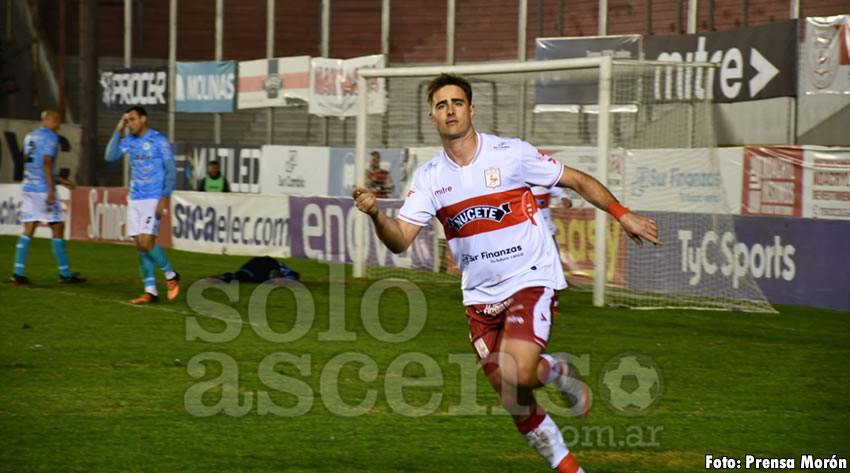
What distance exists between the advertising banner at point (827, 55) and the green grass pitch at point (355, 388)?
10.6ft

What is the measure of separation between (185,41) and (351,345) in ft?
93.0

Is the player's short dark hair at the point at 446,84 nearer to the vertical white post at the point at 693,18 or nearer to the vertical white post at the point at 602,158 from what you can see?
the vertical white post at the point at 602,158

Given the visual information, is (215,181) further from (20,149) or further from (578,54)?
(578,54)

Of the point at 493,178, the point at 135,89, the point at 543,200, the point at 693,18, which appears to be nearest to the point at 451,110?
the point at 493,178

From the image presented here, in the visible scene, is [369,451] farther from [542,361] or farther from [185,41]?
[185,41]

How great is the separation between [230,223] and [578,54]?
24.7ft

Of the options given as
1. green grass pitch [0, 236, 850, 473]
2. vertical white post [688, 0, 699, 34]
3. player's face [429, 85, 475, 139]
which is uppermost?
vertical white post [688, 0, 699, 34]

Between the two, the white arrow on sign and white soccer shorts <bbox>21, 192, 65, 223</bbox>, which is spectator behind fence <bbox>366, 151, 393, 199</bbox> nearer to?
white soccer shorts <bbox>21, 192, 65, 223</bbox>

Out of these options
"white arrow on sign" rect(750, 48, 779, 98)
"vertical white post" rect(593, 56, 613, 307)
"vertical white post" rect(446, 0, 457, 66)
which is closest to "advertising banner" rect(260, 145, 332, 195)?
"vertical white post" rect(446, 0, 457, 66)

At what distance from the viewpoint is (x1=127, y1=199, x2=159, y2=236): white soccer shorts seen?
13445 mm

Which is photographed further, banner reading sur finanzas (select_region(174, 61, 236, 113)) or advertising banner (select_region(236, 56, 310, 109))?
banner reading sur finanzas (select_region(174, 61, 236, 113))

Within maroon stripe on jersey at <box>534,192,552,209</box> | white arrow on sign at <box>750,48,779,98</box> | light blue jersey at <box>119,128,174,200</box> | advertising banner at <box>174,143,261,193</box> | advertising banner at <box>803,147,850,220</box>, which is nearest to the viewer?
maroon stripe on jersey at <box>534,192,552,209</box>

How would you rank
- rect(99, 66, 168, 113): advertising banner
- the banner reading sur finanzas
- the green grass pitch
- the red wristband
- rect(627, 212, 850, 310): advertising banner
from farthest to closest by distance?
rect(99, 66, 168, 113): advertising banner → the banner reading sur finanzas → rect(627, 212, 850, 310): advertising banner → the green grass pitch → the red wristband

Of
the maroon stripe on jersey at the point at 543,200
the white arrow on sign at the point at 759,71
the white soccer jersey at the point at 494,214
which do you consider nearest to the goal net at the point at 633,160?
the white arrow on sign at the point at 759,71
